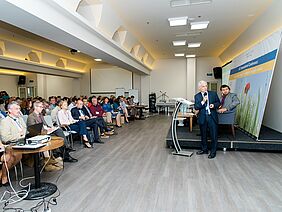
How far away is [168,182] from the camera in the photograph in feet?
10.5

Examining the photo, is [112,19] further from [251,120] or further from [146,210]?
[146,210]

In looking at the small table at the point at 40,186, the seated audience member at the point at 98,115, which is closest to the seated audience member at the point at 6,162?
the small table at the point at 40,186

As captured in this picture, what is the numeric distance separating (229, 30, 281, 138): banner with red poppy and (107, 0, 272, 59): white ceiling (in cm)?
116

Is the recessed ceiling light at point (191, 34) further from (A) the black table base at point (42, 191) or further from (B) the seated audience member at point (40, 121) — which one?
(A) the black table base at point (42, 191)

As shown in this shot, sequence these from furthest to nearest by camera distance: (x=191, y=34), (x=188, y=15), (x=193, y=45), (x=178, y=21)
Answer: (x=193, y=45)
(x=191, y=34)
(x=178, y=21)
(x=188, y=15)

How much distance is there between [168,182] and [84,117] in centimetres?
325

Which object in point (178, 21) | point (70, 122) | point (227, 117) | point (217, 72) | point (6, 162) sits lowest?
point (6, 162)

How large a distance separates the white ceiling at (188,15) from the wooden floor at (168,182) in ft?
12.4

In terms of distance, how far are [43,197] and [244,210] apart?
8.28 ft

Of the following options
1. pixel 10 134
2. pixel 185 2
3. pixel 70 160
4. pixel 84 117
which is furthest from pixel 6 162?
pixel 185 2

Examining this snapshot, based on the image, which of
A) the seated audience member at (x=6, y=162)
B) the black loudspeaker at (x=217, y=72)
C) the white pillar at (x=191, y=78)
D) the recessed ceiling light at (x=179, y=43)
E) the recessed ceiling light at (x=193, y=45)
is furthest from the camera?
the white pillar at (x=191, y=78)

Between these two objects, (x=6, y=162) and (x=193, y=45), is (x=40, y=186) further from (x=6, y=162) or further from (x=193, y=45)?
(x=193, y=45)

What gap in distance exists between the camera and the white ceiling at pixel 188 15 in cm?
546

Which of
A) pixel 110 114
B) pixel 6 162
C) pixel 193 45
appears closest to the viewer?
pixel 6 162
